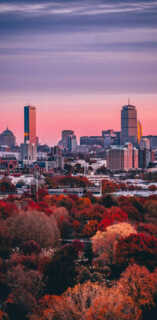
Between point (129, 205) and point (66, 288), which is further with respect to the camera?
point (129, 205)

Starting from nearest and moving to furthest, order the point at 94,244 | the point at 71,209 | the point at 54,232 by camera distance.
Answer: the point at 94,244 → the point at 54,232 → the point at 71,209

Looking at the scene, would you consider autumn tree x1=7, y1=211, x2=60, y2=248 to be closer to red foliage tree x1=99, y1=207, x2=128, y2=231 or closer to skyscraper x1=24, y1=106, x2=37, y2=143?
red foliage tree x1=99, y1=207, x2=128, y2=231

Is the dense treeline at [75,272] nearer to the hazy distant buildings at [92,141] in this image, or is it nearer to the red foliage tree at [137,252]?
the red foliage tree at [137,252]

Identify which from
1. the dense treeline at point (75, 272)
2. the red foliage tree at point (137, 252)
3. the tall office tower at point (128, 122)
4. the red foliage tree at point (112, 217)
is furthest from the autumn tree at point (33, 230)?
the tall office tower at point (128, 122)

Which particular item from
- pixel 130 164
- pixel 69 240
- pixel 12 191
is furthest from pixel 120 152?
pixel 69 240

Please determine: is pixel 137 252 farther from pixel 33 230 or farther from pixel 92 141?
pixel 92 141

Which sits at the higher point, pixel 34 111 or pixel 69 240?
pixel 34 111

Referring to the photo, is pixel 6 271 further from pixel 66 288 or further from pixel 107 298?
pixel 107 298

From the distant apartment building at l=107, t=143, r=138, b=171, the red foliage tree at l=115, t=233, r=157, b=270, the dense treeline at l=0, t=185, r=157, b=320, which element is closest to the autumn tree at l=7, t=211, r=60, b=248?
the dense treeline at l=0, t=185, r=157, b=320
